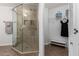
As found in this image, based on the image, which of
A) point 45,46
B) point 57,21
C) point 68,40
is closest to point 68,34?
point 68,40

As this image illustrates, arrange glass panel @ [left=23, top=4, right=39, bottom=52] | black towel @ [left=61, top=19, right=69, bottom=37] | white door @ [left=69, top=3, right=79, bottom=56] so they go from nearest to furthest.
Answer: white door @ [left=69, top=3, right=79, bottom=56] → black towel @ [left=61, top=19, right=69, bottom=37] → glass panel @ [left=23, top=4, right=39, bottom=52]

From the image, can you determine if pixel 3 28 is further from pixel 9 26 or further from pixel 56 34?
pixel 56 34

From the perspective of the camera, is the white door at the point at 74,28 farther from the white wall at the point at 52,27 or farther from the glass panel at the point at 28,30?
the glass panel at the point at 28,30

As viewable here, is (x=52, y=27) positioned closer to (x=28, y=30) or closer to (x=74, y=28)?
(x=74, y=28)

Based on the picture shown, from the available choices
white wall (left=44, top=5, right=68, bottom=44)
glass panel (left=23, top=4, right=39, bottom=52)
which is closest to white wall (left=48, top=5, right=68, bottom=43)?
white wall (left=44, top=5, right=68, bottom=44)

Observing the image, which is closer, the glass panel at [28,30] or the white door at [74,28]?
the white door at [74,28]

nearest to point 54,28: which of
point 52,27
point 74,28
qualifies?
point 52,27

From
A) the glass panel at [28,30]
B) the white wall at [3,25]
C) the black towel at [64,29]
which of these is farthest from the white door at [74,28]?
the white wall at [3,25]

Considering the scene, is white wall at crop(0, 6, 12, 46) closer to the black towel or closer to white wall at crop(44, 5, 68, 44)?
white wall at crop(44, 5, 68, 44)

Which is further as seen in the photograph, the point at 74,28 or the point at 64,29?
the point at 64,29

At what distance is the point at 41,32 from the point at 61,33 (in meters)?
0.24

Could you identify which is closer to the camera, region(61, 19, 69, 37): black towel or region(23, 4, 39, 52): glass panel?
region(61, 19, 69, 37): black towel

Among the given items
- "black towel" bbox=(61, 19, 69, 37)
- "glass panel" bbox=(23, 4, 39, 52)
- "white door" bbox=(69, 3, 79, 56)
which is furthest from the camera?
"glass panel" bbox=(23, 4, 39, 52)

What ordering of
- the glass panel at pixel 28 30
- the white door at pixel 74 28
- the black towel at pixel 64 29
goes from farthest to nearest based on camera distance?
the glass panel at pixel 28 30, the black towel at pixel 64 29, the white door at pixel 74 28
